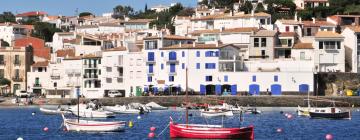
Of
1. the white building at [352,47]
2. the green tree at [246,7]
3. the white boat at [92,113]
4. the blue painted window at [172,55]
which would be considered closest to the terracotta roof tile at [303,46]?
the white building at [352,47]

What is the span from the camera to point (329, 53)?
117938mm

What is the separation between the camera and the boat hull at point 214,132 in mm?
59438

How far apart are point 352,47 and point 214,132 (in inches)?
2567

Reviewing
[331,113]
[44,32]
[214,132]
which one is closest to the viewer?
[214,132]

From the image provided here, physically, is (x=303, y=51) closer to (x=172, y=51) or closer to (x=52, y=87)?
(x=172, y=51)

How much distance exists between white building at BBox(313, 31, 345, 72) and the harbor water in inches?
573

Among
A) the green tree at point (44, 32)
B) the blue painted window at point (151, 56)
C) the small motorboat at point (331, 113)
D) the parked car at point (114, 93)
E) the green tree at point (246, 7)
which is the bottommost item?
the small motorboat at point (331, 113)

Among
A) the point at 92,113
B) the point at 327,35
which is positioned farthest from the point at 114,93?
the point at 92,113

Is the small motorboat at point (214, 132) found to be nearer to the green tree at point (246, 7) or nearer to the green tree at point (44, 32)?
the green tree at point (246, 7)

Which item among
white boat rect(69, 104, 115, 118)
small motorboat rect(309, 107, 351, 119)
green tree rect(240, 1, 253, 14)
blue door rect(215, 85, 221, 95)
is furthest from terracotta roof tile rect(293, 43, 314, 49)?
green tree rect(240, 1, 253, 14)

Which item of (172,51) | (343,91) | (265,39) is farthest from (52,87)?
(343,91)

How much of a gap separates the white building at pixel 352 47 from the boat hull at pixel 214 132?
62524mm

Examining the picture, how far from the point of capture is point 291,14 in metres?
158

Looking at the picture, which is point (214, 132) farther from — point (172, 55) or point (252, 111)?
point (172, 55)
